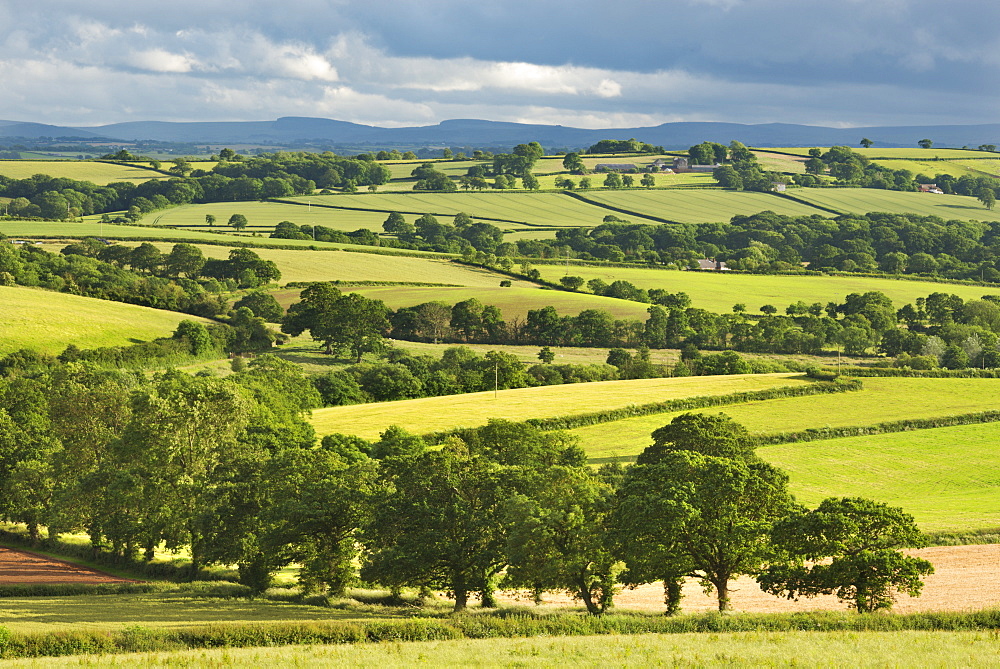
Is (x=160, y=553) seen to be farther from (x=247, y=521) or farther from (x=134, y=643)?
(x=134, y=643)

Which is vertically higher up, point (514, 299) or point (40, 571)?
point (514, 299)

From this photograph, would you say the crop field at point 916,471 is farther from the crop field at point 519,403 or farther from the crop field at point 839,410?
the crop field at point 519,403

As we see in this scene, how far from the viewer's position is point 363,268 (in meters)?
180

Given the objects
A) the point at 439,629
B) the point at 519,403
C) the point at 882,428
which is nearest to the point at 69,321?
the point at 519,403

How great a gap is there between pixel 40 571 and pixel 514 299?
104379 mm

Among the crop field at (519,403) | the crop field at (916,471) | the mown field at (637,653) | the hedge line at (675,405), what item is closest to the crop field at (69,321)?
the crop field at (519,403)

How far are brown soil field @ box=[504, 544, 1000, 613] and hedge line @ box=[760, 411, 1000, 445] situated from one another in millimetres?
30805

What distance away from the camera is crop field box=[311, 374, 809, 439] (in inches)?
3649

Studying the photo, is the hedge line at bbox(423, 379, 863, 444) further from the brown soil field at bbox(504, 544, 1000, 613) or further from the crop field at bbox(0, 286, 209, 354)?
the crop field at bbox(0, 286, 209, 354)

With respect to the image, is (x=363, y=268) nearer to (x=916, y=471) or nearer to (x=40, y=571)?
(x=916, y=471)

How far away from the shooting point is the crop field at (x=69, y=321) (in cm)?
11556

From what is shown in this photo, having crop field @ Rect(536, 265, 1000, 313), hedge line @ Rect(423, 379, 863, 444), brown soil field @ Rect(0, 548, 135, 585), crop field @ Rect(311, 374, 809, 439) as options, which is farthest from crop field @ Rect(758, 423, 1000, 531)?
crop field @ Rect(536, 265, 1000, 313)

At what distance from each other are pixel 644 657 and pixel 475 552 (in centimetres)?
1377

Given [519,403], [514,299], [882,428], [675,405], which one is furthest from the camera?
[514,299]
